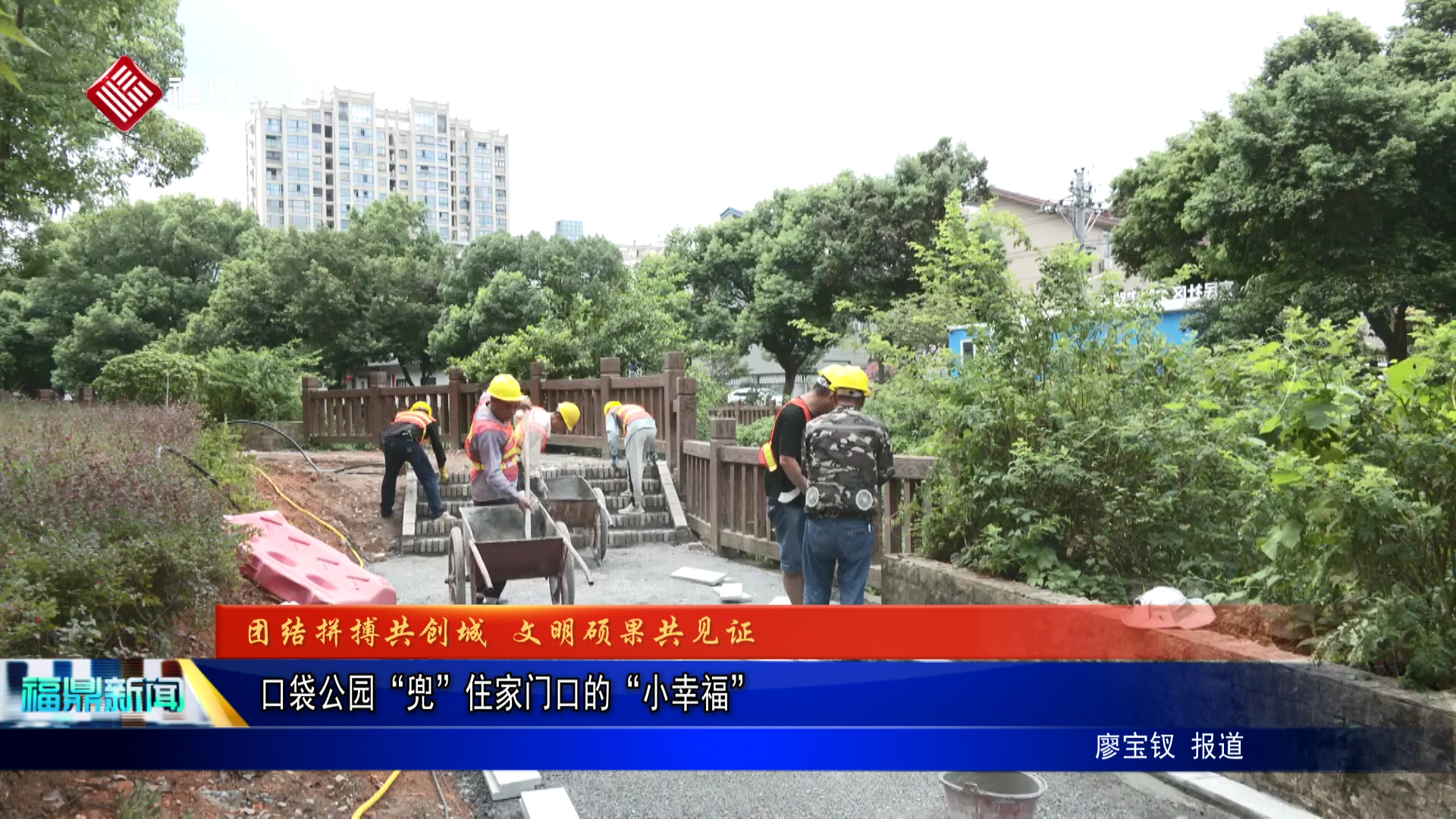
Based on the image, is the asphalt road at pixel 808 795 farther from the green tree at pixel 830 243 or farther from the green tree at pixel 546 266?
the green tree at pixel 546 266

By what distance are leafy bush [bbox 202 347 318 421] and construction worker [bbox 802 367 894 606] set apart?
36.0ft

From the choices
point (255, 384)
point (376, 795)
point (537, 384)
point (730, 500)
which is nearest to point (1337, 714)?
point (376, 795)

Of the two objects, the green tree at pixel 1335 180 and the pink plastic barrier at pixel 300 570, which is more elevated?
the green tree at pixel 1335 180

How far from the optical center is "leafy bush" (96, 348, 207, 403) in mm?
12055

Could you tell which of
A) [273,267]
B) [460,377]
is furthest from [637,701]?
[273,267]

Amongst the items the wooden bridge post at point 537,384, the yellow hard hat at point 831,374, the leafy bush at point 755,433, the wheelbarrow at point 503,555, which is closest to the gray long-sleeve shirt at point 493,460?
the wheelbarrow at point 503,555

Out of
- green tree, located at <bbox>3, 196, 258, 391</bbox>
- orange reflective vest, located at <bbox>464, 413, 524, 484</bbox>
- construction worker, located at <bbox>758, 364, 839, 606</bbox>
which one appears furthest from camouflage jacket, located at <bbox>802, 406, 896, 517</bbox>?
green tree, located at <bbox>3, 196, 258, 391</bbox>

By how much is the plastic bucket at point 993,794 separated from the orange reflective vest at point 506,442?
3.74 metres

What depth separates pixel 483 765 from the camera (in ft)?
8.32

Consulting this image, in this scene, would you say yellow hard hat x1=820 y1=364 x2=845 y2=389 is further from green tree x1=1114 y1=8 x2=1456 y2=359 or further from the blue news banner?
green tree x1=1114 y1=8 x2=1456 y2=359

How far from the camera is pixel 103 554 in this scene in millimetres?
3016

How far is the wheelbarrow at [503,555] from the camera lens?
16.1 ft

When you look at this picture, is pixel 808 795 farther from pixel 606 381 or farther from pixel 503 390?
pixel 606 381

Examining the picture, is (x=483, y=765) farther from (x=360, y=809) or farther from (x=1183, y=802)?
(x=1183, y=802)
